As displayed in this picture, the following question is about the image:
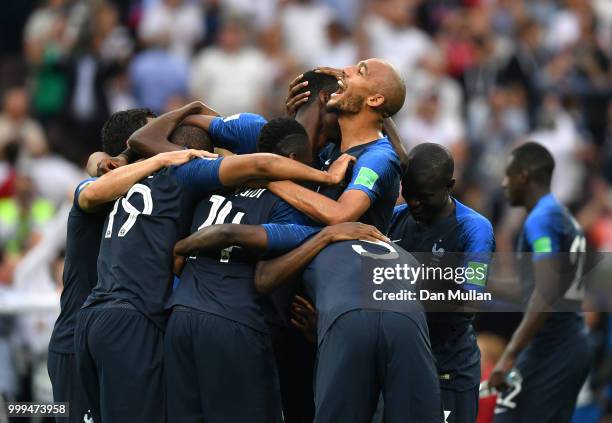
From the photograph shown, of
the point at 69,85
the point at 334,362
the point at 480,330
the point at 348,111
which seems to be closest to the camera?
the point at 334,362

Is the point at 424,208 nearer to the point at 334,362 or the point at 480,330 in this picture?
the point at 334,362

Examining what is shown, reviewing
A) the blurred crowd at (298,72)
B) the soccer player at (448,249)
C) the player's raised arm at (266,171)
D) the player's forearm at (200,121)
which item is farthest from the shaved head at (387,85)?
the blurred crowd at (298,72)

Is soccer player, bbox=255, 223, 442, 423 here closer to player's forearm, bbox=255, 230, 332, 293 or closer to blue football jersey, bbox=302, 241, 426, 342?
blue football jersey, bbox=302, 241, 426, 342

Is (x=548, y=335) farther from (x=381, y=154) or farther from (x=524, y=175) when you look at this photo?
(x=381, y=154)

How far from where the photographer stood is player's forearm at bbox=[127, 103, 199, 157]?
823 cm

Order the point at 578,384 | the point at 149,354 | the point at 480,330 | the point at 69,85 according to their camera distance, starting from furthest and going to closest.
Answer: the point at 69,85 → the point at 480,330 → the point at 578,384 → the point at 149,354

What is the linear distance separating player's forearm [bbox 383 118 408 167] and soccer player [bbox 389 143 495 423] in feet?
0.15

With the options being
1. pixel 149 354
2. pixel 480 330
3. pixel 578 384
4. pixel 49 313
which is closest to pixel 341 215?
pixel 149 354

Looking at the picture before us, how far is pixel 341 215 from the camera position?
769 centimetres

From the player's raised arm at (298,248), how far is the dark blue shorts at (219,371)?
33 centimetres

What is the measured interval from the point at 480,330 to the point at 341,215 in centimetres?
357

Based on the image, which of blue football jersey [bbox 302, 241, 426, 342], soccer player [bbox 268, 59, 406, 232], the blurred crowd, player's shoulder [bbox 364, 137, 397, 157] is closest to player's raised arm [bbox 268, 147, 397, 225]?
soccer player [bbox 268, 59, 406, 232]

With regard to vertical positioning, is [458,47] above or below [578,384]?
above

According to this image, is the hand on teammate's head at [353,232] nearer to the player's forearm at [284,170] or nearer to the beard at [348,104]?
the player's forearm at [284,170]
